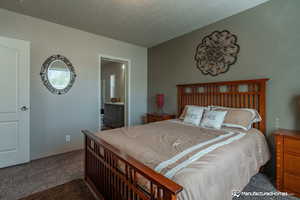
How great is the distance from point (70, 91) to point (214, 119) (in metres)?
2.88

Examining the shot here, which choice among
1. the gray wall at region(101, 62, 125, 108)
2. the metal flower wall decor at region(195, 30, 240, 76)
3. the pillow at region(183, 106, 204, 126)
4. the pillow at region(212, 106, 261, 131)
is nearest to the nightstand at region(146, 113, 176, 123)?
the pillow at region(183, 106, 204, 126)

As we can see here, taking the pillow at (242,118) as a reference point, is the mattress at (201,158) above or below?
below

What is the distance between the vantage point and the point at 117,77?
5992 mm

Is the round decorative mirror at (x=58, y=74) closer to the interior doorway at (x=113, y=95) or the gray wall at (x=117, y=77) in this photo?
the interior doorway at (x=113, y=95)

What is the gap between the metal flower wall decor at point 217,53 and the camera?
2.60 meters

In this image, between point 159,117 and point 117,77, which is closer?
point 159,117

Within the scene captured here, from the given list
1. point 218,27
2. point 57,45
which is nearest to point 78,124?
point 57,45

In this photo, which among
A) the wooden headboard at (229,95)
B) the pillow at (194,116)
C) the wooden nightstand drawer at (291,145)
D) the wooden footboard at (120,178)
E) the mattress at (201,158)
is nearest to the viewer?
the wooden footboard at (120,178)

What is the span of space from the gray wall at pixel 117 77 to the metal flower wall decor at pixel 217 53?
11.0ft

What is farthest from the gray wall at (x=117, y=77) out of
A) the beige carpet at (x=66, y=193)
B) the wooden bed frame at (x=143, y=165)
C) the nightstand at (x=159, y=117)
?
the beige carpet at (x=66, y=193)

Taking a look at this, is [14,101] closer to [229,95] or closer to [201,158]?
[201,158]

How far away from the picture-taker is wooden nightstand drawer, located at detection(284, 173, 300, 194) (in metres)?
1.69

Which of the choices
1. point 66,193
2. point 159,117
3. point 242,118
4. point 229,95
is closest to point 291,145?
point 242,118

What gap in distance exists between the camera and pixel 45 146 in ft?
9.26
